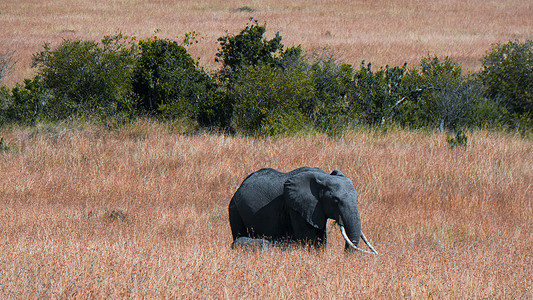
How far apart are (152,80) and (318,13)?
36271mm

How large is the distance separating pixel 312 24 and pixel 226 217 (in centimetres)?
3660

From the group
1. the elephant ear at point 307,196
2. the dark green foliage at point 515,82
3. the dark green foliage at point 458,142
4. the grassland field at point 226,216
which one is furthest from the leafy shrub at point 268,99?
the elephant ear at point 307,196

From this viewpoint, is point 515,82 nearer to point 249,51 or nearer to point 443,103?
point 443,103

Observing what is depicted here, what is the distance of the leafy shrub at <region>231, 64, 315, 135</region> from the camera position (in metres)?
13.6

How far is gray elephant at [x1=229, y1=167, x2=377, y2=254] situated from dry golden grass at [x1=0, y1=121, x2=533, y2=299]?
0.27 metres

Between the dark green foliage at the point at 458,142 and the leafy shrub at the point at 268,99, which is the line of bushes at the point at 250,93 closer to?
the leafy shrub at the point at 268,99

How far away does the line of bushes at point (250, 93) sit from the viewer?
14.4 m

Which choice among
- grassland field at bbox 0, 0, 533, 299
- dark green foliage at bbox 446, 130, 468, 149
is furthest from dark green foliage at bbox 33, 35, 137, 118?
dark green foliage at bbox 446, 130, 468, 149

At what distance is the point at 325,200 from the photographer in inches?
231

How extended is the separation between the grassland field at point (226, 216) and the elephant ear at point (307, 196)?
0.36 meters

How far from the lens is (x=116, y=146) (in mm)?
11844

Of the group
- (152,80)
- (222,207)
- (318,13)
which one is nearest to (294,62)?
(152,80)

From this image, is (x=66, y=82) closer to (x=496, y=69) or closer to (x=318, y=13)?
(x=496, y=69)

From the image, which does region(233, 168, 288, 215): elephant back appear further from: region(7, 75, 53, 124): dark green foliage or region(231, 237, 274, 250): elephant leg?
region(7, 75, 53, 124): dark green foliage
